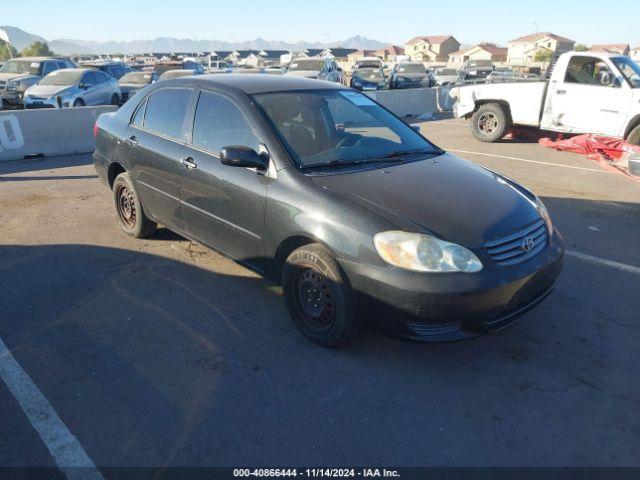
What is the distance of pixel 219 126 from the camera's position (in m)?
3.91

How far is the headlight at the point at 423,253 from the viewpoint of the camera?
9.33 feet

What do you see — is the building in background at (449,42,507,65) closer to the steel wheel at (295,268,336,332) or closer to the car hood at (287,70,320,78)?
the car hood at (287,70,320,78)

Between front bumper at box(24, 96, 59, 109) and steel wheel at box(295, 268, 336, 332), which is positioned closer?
steel wheel at box(295, 268, 336, 332)

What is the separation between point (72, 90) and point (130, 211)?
1078 centimetres

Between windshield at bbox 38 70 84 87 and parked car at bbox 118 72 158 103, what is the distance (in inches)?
83.0

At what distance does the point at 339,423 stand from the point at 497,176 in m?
2.45

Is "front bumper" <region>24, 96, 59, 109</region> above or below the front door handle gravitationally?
below

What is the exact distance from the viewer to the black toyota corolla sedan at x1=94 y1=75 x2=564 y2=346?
2.88 meters

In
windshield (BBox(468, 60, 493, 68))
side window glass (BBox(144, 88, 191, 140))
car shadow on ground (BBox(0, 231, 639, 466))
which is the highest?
side window glass (BBox(144, 88, 191, 140))

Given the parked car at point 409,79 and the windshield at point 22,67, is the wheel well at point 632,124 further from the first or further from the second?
the windshield at point 22,67

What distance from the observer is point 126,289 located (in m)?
4.11

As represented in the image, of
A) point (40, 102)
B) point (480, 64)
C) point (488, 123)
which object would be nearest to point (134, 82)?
point (40, 102)

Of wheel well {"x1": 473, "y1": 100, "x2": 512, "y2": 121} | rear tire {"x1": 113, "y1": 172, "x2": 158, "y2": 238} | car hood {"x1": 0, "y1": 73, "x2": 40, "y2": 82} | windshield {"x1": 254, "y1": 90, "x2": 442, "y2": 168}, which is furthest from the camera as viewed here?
car hood {"x1": 0, "y1": 73, "x2": 40, "y2": 82}

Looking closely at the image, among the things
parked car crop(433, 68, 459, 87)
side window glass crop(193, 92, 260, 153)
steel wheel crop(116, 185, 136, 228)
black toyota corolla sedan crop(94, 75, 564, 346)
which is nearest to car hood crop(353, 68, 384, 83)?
parked car crop(433, 68, 459, 87)
